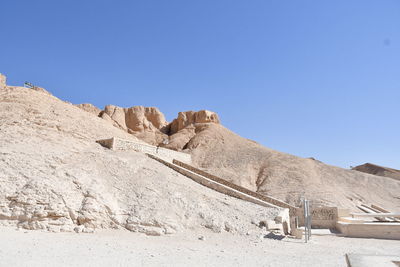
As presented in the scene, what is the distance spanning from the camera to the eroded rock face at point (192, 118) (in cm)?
5513

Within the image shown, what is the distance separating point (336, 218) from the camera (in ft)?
60.0

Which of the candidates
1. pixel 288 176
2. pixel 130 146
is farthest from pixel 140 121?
pixel 130 146

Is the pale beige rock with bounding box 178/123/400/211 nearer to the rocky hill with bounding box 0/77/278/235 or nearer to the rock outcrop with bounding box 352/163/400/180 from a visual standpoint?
the rocky hill with bounding box 0/77/278/235

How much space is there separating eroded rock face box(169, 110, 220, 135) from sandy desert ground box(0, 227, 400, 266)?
4363 cm

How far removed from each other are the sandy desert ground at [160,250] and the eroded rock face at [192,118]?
4363 cm

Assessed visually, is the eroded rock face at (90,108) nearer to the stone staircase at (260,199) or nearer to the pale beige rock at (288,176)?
the pale beige rock at (288,176)

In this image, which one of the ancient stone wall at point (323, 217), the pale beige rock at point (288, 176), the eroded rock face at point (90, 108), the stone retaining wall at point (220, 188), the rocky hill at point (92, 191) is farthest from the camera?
the eroded rock face at point (90, 108)

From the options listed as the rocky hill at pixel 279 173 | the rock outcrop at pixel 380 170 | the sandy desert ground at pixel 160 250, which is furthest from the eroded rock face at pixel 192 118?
the sandy desert ground at pixel 160 250

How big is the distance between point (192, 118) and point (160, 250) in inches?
1880

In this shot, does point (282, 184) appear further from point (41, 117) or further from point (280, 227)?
point (41, 117)

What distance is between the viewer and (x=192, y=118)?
5653cm

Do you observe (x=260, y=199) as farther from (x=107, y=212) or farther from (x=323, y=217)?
(x=107, y=212)

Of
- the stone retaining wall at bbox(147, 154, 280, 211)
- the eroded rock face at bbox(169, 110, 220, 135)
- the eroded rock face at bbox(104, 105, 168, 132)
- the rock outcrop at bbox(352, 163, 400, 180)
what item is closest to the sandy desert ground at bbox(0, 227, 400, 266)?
the stone retaining wall at bbox(147, 154, 280, 211)

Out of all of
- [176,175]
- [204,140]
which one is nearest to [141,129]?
[204,140]
